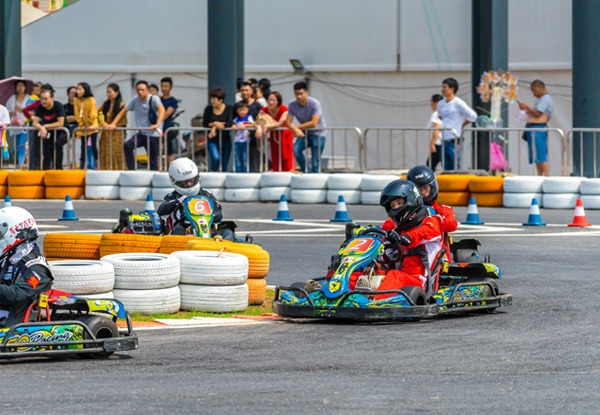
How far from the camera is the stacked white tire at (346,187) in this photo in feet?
61.0

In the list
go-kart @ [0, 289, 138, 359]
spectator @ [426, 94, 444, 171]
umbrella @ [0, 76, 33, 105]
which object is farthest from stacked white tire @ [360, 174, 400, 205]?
go-kart @ [0, 289, 138, 359]

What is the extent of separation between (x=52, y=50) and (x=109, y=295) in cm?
1816

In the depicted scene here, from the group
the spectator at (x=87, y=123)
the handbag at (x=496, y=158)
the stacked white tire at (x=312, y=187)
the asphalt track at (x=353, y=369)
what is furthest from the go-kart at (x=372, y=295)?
the spectator at (x=87, y=123)

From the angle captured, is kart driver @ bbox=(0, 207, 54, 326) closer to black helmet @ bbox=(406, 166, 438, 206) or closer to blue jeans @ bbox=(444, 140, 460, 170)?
black helmet @ bbox=(406, 166, 438, 206)

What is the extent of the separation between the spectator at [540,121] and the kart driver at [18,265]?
13342 millimetres

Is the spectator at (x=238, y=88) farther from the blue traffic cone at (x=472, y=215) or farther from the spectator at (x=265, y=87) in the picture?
the blue traffic cone at (x=472, y=215)

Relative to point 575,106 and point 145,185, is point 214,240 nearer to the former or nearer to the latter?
point 145,185

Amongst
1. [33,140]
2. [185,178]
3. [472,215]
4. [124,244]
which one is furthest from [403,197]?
[33,140]

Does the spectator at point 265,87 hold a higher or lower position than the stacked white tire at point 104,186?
higher

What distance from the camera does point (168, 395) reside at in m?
5.46

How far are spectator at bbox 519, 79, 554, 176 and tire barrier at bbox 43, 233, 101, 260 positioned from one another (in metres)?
11.2

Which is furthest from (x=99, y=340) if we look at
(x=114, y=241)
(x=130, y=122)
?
(x=130, y=122)

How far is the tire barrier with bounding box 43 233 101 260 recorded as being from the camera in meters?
9.20

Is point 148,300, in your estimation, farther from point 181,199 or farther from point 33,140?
point 33,140
